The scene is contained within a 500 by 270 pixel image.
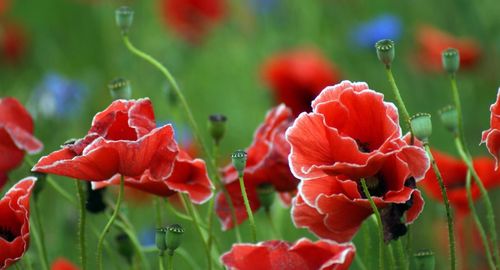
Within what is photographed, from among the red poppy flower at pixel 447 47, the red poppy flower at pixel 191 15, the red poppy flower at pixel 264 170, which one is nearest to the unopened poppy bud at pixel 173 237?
the red poppy flower at pixel 264 170

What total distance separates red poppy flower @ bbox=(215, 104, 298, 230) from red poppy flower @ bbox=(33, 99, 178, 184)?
153 millimetres

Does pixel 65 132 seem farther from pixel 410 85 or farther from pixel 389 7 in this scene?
pixel 389 7

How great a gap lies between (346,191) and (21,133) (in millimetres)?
365

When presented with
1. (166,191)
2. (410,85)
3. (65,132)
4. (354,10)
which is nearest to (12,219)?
(166,191)

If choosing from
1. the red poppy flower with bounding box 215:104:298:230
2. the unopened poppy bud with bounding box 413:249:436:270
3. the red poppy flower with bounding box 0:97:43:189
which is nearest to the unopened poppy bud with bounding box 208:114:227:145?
the red poppy flower with bounding box 215:104:298:230

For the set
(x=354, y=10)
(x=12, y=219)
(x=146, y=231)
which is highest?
(x=354, y=10)

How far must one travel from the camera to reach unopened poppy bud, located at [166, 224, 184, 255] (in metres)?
0.87

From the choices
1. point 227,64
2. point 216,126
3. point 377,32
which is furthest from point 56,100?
point 216,126

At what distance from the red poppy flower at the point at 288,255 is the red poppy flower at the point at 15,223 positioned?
18 cm

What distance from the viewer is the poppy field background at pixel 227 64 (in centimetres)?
236

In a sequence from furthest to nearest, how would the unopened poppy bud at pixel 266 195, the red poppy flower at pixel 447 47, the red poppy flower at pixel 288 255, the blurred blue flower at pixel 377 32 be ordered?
1. the blurred blue flower at pixel 377 32
2. the red poppy flower at pixel 447 47
3. the unopened poppy bud at pixel 266 195
4. the red poppy flower at pixel 288 255

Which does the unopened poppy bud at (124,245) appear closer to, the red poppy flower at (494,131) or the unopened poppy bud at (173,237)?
the unopened poppy bud at (173,237)

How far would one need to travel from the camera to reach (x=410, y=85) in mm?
2896

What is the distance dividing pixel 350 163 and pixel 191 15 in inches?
94.4
